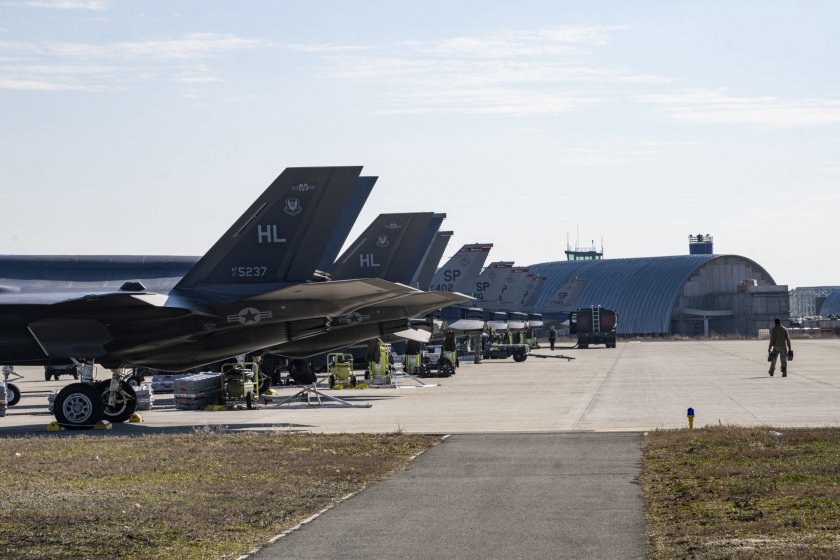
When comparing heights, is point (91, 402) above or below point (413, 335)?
below

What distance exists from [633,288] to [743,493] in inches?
5013

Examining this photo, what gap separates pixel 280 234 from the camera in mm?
23062

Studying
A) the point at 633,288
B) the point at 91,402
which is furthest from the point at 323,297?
the point at 633,288

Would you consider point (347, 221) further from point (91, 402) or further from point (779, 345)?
point (91, 402)

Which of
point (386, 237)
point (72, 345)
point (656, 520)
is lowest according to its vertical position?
point (656, 520)

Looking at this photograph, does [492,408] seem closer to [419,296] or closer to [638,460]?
[419,296]

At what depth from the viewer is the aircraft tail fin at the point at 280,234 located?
2300 cm

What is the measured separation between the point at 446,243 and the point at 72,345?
104ft

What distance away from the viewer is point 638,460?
15.7 m

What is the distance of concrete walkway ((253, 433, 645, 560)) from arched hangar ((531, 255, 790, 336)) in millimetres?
111876

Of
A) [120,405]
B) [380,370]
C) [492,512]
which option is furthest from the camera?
[380,370]

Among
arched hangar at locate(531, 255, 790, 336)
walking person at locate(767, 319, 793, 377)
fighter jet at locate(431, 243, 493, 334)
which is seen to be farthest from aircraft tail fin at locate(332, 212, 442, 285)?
arched hangar at locate(531, 255, 790, 336)

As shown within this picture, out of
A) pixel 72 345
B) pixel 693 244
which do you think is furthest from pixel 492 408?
pixel 693 244

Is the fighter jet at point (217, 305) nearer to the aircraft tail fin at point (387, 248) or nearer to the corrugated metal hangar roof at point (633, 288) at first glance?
the aircraft tail fin at point (387, 248)
